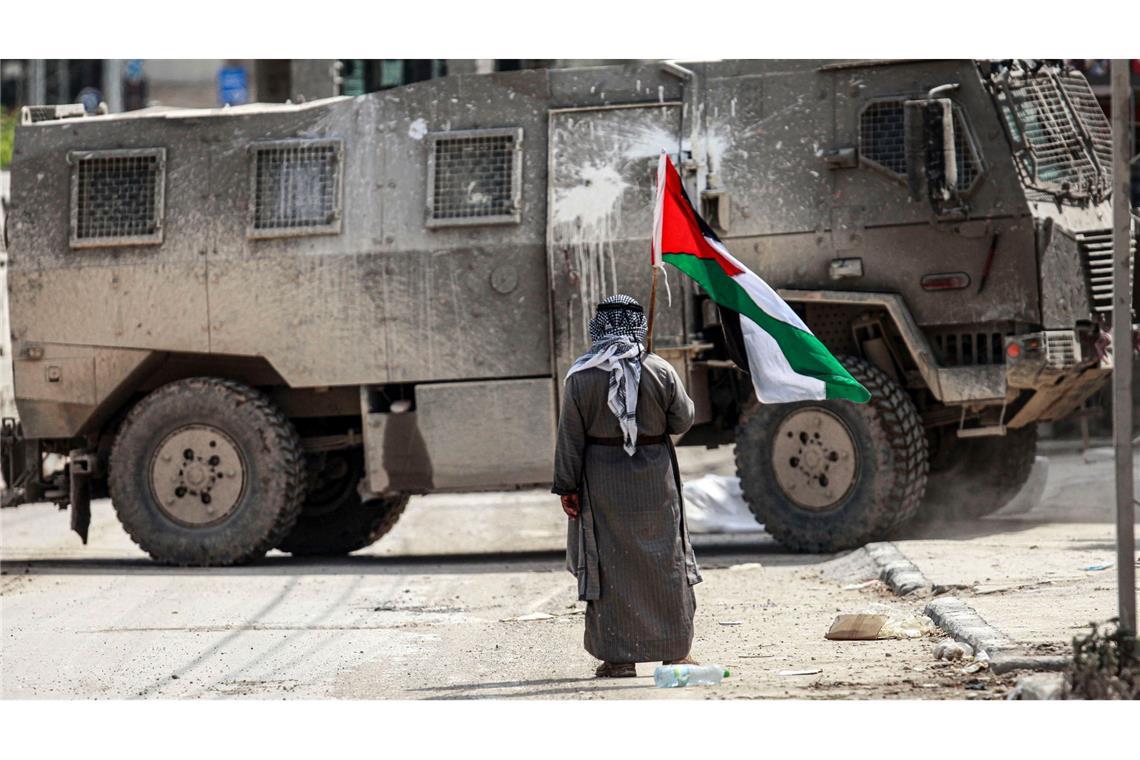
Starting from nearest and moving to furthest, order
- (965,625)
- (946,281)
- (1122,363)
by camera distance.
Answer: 1. (1122,363)
2. (965,625)
3. (946,281)

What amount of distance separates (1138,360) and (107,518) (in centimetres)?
992

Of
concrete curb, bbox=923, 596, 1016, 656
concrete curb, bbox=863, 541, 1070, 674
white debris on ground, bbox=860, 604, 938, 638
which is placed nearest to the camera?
concrete curb, bbox=863, 541, 1070, 674

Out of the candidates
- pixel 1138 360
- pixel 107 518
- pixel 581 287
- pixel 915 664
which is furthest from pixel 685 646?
pixel 107 518

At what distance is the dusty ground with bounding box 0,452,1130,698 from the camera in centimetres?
713

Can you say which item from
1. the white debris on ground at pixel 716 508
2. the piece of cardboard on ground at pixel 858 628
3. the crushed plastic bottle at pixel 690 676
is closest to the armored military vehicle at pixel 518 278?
the white debris on ground at pixel 716 508

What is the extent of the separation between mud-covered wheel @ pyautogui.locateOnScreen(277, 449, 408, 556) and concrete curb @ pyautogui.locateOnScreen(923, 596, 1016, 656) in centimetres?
559

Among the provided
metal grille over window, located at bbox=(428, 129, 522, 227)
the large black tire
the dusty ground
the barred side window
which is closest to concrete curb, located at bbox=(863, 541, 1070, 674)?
→ the dusty ground

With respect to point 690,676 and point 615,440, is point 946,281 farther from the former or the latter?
point 690,676

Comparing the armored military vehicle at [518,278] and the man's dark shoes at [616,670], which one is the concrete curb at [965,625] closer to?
the man's dark shoes at [616,670]

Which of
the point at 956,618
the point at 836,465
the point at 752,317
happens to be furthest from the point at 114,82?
the point at 956,618

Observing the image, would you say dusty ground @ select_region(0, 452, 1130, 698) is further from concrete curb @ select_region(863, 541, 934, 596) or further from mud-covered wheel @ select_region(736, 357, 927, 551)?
mud-covered wheel @ select_region(736, 357, 927, 551)

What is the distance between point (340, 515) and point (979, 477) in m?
4.79

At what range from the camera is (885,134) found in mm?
11477

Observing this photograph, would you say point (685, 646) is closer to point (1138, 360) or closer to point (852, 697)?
point (852, 697)
